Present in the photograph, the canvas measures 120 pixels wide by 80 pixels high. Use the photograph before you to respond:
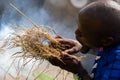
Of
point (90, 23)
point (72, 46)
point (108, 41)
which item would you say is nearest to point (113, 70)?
point (108, 41)

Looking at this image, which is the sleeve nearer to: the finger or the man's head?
the man's head

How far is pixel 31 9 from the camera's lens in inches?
376

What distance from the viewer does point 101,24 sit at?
2.26 metres

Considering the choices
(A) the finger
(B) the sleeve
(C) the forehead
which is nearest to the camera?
(B) the sleeve

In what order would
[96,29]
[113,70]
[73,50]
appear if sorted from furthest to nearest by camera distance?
[73,50] < [96,29] < [113,70]

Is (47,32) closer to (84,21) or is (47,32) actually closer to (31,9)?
(84,21)

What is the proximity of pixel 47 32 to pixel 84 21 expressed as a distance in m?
0.40

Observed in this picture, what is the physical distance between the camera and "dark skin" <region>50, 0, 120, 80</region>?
224 centimetres

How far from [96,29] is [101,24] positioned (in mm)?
47

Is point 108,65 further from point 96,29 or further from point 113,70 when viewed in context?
point 96,29

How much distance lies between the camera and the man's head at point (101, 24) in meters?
2.23

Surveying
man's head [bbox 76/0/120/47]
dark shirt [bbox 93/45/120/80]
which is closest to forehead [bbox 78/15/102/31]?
man's head [bbox 76/0/120/47]

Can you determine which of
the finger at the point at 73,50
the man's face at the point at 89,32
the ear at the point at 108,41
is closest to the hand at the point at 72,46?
the finger at the point at 73,50

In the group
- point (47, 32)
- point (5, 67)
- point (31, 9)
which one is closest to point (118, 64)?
point (47, 32)
